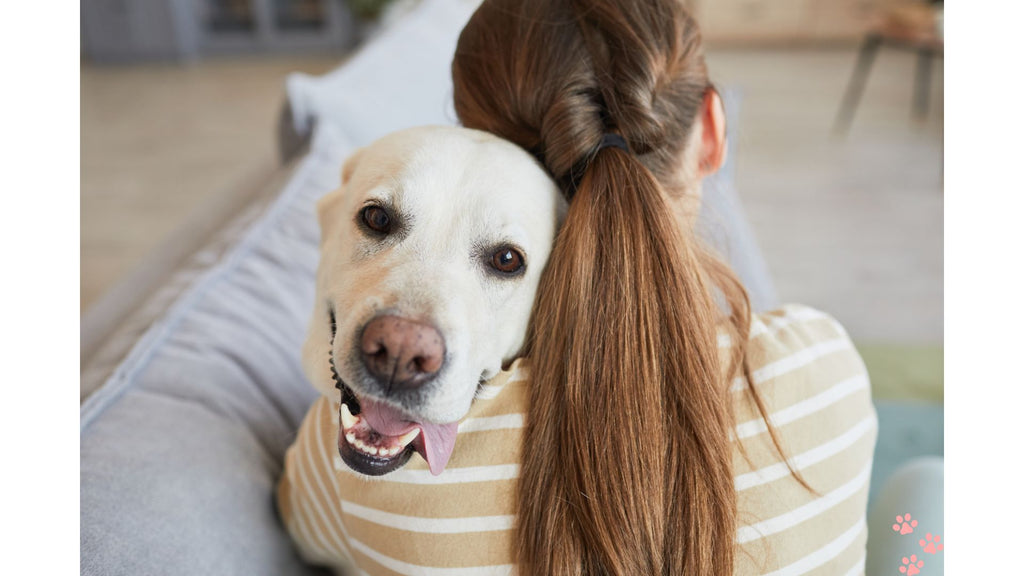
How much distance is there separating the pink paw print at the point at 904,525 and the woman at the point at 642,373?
6.6 inches

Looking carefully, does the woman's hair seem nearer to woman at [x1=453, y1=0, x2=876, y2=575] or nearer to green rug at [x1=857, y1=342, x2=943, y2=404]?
woman at [x1=453, y1=0, x2=876, y2=575]

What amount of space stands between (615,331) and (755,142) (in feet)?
14.1

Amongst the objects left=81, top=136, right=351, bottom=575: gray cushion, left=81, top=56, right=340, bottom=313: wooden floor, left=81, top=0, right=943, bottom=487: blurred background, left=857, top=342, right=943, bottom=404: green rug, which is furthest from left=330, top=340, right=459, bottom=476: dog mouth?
left=857, top=342, right=943, bottom=404: green rug

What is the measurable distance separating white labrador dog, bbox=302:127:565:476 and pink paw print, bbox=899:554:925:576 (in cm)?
55

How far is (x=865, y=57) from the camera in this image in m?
4.79

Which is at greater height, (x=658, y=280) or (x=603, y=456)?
(x=658, y=280)

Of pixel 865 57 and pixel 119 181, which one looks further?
pixel 865 57

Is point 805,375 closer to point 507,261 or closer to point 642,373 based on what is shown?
point 642,373

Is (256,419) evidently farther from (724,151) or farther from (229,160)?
(229,160)

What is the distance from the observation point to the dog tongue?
0.71 m

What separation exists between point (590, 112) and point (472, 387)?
0.33m

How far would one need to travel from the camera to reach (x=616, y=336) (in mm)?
734
